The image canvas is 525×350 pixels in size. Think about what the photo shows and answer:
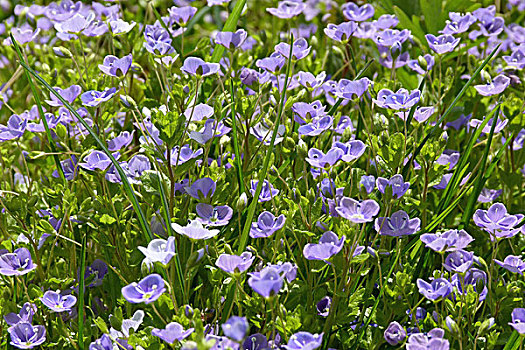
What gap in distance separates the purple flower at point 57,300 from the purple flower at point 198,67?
20.4 inches

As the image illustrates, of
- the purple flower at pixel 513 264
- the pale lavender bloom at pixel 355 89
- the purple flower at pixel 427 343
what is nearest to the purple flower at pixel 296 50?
the pale lavender bloom at pixel 355 89

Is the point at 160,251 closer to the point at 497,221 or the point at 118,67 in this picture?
the point at 118,67

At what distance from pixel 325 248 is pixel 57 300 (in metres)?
0.54

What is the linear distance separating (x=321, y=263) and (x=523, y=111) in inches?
29.0

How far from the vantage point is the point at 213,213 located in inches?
50.4

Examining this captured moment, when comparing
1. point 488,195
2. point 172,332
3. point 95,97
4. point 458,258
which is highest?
point 95,97

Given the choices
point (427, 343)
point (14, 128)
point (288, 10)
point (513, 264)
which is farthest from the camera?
point (288, 10)

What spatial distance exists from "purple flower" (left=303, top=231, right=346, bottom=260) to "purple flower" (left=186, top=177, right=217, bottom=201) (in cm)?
24

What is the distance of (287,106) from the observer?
1.43m

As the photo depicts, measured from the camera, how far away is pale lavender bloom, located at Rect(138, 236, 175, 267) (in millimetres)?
1052

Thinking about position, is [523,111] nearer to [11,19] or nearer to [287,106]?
[287,106]

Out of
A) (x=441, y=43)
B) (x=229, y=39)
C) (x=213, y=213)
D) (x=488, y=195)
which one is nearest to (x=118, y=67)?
(x=229, y=39)

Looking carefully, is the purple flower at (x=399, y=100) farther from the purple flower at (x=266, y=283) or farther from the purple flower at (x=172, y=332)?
the purple flower at (x=172, y=332)

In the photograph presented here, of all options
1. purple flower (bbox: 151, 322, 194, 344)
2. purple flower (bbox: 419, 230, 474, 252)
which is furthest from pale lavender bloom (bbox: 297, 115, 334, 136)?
purple flower (bbox: 151, 322, 194, 344)
